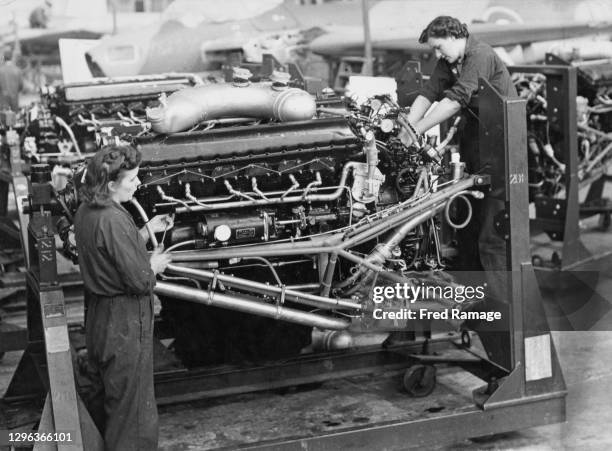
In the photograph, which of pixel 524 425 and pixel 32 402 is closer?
pixel 524 425

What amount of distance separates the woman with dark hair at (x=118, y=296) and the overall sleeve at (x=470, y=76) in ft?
5.98

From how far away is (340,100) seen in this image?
5184 mm

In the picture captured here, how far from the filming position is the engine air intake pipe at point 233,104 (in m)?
4.41

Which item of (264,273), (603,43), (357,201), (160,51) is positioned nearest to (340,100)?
(357,201)

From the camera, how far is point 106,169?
382 cm

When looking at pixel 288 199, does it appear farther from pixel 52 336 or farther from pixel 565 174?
pixel 565 174

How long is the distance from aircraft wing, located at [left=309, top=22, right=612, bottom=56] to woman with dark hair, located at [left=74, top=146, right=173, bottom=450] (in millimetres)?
10150

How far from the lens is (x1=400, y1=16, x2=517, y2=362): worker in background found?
15.7ft

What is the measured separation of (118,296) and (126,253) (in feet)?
0.71

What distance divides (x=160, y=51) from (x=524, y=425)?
10.2 meters

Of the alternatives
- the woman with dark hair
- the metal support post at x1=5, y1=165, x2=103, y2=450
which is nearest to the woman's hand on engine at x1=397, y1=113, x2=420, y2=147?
the woman with dark hair

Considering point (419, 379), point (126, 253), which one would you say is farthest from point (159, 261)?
point (419, 379)

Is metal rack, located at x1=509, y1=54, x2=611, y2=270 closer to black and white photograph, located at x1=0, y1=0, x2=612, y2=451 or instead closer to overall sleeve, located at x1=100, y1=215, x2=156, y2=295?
black and white photograph, located at x1=0, y1=0, x2=612, y2=451

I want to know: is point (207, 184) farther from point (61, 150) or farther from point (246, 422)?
point (61, 150)
